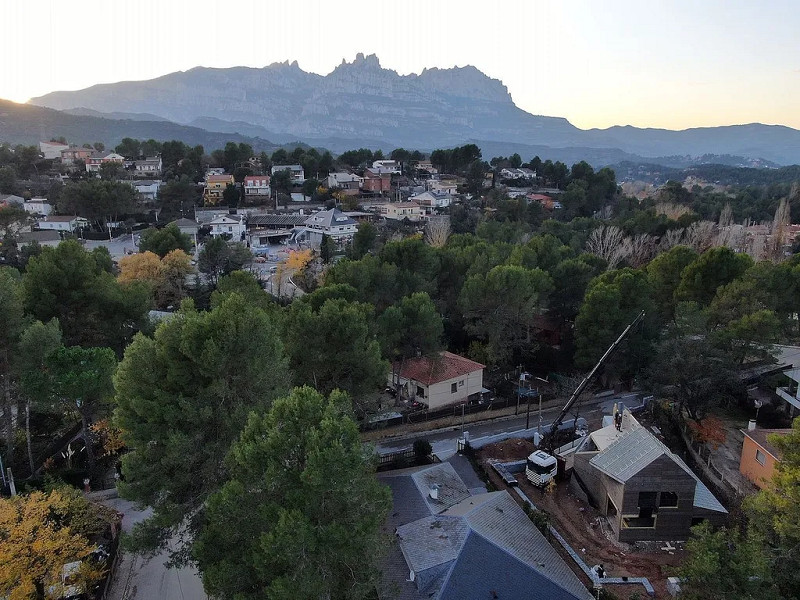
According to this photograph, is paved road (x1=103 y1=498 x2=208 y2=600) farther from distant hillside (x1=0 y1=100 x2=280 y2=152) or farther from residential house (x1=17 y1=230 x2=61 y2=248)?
distant hillside (x1=0 y1=100 x2=280 y2=152)

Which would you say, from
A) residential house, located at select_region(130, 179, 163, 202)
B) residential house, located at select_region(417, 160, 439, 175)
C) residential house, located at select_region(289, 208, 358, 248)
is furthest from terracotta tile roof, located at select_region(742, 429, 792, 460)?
residential house, located at select_region(417, 160, 439, 175)

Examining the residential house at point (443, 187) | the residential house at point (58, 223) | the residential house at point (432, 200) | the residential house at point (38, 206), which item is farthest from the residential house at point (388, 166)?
the residential house at point (38, 206)

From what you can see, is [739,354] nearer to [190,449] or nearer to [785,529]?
[785,529]

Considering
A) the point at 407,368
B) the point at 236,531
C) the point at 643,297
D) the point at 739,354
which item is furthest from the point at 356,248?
the point at 236,531

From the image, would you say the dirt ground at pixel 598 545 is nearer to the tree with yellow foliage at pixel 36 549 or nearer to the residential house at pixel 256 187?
the tree with yellow foliage at pixel 36 549

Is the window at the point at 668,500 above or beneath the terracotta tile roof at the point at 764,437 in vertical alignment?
beneath

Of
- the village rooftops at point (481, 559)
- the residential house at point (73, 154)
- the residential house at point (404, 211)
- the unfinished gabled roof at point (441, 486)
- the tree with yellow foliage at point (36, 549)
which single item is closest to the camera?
the tree with yellow foliage at point (36, 549)
